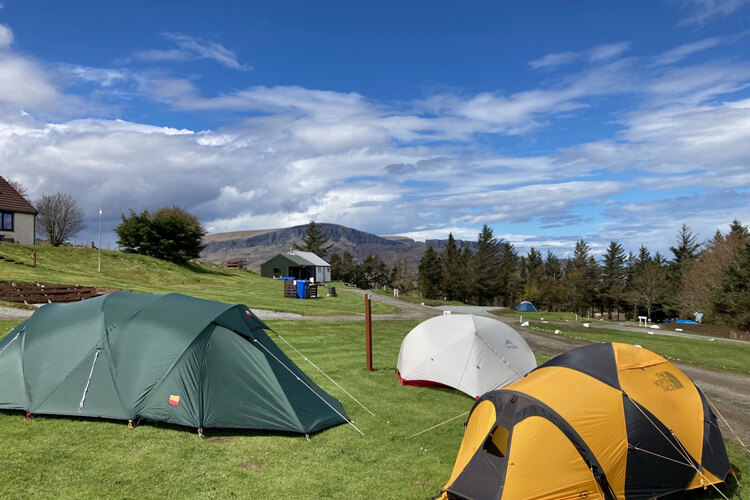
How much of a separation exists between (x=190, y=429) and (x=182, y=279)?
43.9 meters

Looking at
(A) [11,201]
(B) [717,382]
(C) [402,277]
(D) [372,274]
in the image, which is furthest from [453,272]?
(B) [717,382]

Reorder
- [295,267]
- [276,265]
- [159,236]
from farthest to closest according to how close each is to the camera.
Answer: [276,265] < [295,267] < [159,236]

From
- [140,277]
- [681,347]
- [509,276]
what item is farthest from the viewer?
[509,276]

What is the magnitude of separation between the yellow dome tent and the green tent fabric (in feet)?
11.6

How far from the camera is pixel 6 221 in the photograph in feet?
146

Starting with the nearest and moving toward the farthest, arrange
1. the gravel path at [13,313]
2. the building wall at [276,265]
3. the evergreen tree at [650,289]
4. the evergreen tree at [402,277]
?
the gravel path at [13,313] → the evergreen tree at [650,289] → the building wall at [276,265] → the evergreen tree at [402,277]

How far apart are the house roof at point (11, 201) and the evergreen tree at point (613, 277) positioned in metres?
82.5

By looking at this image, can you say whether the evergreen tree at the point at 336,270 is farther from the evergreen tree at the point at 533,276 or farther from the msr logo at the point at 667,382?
the msr logo at the point at 667,382

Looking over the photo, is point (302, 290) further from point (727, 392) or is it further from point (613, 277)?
point (613, 277)

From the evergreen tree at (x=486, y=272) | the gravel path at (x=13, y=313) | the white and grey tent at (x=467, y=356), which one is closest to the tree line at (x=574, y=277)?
the evergreen tree at (x=486, y=272)

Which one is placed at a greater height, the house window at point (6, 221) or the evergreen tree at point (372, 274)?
the house window at point (6, 221)

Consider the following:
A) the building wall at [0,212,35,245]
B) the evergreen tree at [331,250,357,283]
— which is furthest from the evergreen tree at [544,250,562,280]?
the building wall at [0,212,35,245]

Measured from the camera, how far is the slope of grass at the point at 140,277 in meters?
32.7

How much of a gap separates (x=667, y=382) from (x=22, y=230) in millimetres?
54293
